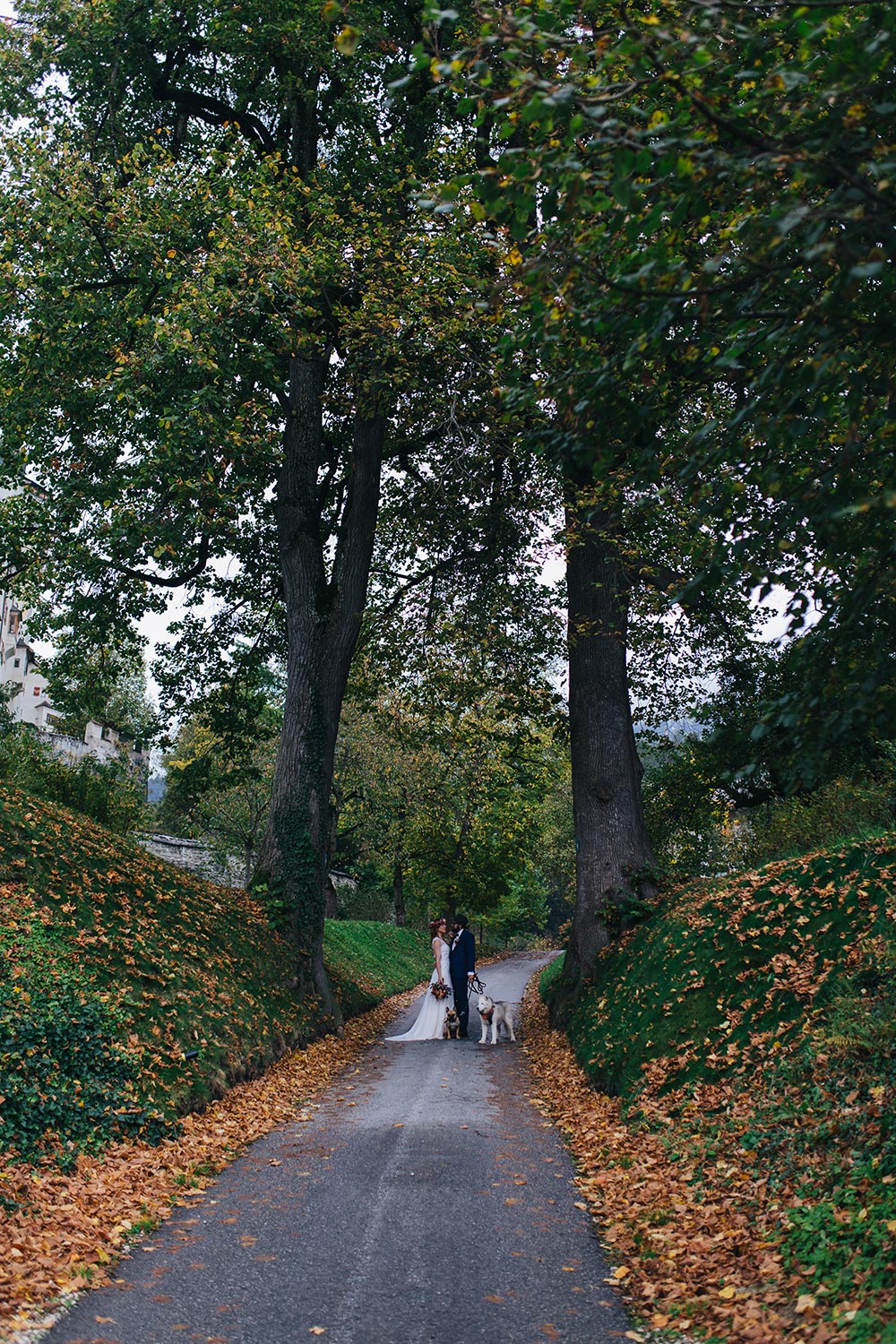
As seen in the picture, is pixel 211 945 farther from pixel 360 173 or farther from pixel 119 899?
pixel 360 173

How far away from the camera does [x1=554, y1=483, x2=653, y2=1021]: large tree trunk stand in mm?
14422

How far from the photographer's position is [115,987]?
30.0 feet

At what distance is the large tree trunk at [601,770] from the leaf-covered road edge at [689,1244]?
5972mm

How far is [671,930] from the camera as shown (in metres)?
11.8

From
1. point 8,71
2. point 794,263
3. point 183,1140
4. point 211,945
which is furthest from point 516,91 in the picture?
point 8,71

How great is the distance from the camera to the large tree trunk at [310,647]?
15.8 meters

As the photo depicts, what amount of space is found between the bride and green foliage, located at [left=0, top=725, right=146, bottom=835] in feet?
18.4

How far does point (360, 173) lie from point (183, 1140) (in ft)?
42.5

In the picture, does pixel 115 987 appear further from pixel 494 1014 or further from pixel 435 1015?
pixel 435 1015

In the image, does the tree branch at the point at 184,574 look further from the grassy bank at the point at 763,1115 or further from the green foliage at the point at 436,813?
the green foliage at the point at 436,813

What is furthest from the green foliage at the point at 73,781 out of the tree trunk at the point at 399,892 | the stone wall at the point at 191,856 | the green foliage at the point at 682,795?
the tree trunk at the point at 399,892

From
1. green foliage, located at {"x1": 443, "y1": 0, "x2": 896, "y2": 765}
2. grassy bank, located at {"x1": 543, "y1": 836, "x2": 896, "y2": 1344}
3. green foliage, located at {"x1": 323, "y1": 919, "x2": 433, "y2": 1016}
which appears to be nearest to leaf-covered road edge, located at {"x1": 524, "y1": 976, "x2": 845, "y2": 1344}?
grassy bank, located at {"x1": 543, "y1": 836, "x2": 896, "y2": 1344}

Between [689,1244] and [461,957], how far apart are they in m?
11.9

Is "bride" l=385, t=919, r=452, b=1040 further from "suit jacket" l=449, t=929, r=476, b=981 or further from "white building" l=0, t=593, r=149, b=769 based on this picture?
"white building" l=0, t=593, r=149, b=769
